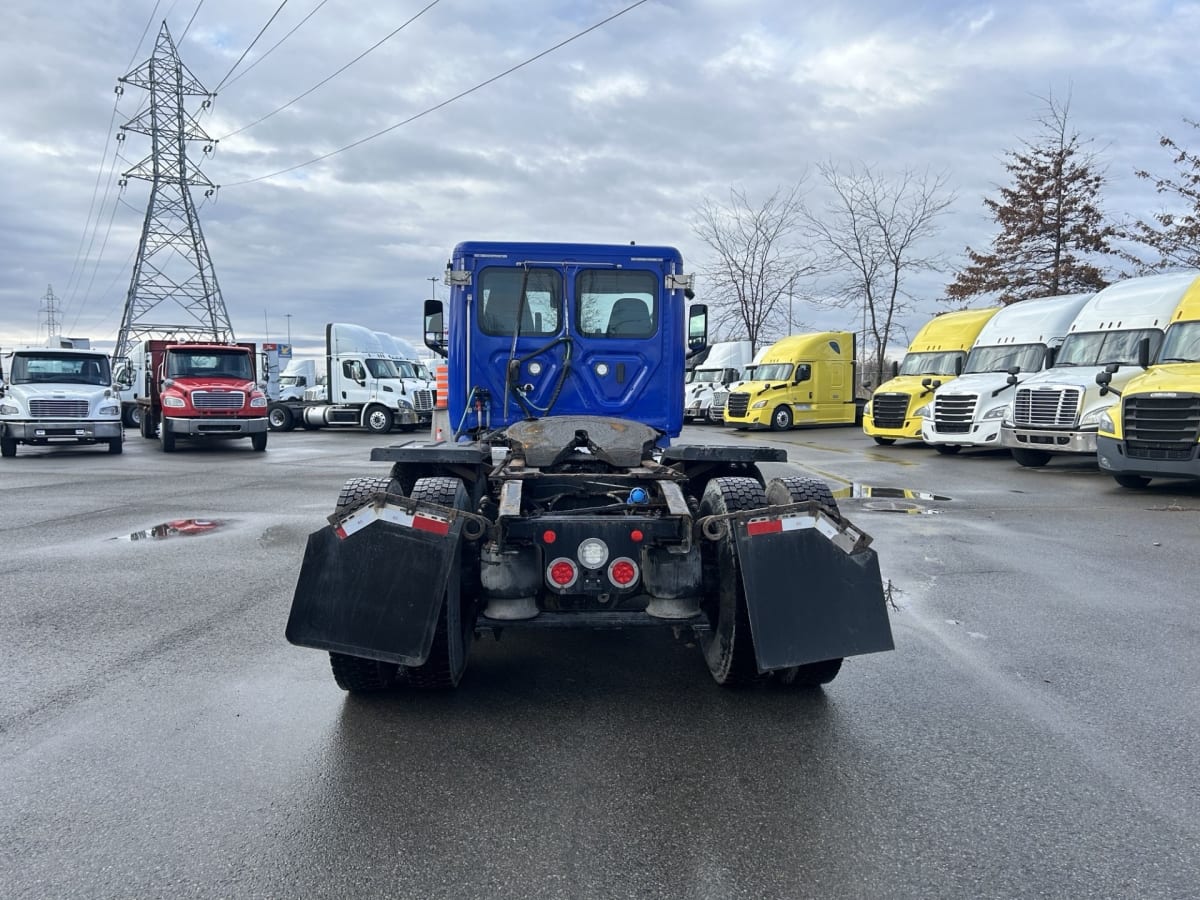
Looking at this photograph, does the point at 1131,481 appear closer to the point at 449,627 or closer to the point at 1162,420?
the point at 1162,420

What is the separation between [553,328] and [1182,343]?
11.4m

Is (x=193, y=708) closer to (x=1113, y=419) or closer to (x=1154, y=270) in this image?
(x=1113, y=419)

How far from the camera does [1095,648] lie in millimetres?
5320

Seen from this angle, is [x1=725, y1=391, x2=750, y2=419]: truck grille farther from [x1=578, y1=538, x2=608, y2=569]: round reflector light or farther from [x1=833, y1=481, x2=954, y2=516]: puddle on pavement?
[x1=578, y1=538, x2=608, y2=569]: round reflector light

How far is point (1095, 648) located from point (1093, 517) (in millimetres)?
5920

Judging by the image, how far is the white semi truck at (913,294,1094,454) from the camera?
18.1m

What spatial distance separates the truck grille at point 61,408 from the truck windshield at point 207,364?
2.05 metres

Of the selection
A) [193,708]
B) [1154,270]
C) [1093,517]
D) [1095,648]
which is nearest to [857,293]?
[1154,270]

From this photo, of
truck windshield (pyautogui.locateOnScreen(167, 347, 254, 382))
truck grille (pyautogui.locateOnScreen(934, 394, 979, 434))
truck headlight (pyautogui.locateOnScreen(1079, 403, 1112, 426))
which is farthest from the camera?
truck windshield (pyautogui.locateOnScreen(167, 347, 254, 382))

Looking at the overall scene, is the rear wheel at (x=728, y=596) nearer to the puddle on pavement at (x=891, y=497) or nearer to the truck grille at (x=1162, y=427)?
the puddle on pavement at (x=891, y=497)

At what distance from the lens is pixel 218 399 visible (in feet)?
65.6

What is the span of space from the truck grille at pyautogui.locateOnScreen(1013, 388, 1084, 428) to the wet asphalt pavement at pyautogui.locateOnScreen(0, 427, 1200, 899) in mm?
9239

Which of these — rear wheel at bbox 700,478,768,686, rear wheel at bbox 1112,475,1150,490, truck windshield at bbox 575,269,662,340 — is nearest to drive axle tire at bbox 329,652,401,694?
rear wheel at bbox 700,478,768,686

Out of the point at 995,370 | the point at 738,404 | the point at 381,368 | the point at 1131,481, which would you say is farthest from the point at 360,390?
the point at 1131,481
